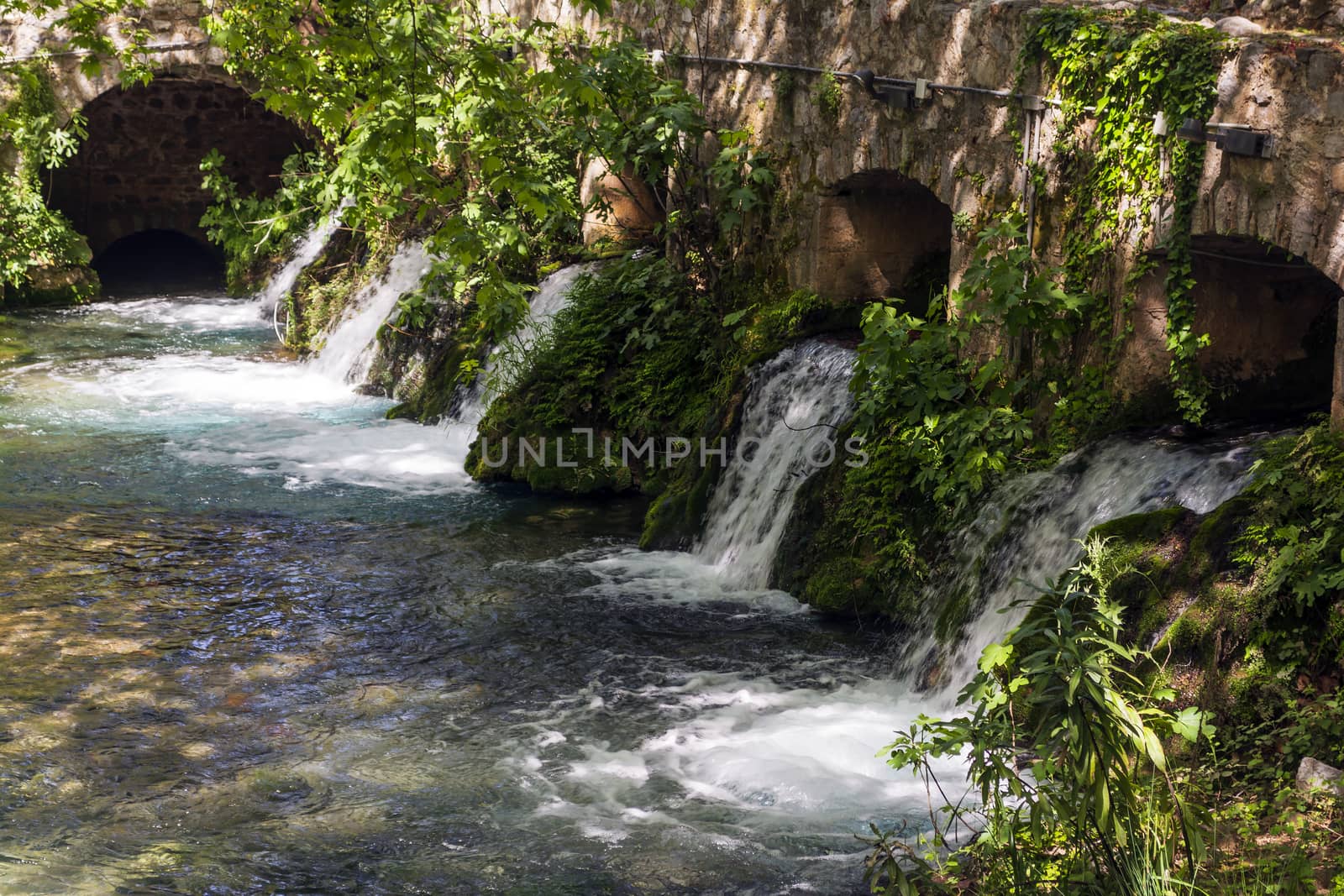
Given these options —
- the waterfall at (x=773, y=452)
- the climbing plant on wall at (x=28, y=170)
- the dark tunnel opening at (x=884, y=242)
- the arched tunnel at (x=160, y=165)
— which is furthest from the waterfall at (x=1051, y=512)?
the arched tunnel at (x=160, y=165)

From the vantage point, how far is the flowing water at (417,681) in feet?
Answer: 17.5

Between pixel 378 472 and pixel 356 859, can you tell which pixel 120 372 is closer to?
pixel 378 472

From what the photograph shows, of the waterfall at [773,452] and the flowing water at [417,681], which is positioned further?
the waterfall at [773,452]

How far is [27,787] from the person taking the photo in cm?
579

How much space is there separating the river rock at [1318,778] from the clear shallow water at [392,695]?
4.96 feet

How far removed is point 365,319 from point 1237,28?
9178 millimetres

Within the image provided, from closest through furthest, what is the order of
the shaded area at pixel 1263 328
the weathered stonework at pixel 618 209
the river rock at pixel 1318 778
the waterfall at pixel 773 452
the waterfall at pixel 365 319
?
the river rock at pixel 1318 778 → the shaded area at pixel 1263 328 → the waterfall at pixel 773 452 → the weathered stonework at pixel 618 209 → the waterfall at pixel 365 319

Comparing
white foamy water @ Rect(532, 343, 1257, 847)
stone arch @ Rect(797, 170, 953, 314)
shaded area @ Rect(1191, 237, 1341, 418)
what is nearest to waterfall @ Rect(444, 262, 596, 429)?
stone arch @ Rect(797, 170, 953, 314)

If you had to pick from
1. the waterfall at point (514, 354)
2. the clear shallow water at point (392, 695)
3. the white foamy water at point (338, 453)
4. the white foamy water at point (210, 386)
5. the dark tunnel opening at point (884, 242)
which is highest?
the dark tunnel opening at point (884, 242)

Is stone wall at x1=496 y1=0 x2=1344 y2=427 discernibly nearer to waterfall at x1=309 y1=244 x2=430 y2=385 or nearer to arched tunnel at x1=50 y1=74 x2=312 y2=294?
waterfall at x1=309 y1=244 x2=430 y2=385

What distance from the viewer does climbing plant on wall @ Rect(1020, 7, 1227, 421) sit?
6.34 meters

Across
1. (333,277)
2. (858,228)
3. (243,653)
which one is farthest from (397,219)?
(243,653)

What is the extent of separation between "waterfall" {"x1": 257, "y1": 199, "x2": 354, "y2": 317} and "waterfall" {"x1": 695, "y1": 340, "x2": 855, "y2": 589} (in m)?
7.55

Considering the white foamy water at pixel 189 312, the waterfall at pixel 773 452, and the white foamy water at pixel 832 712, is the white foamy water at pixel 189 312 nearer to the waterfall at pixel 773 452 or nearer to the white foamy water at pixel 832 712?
the waterfall at pixel 773 452
